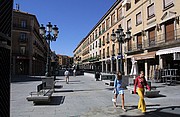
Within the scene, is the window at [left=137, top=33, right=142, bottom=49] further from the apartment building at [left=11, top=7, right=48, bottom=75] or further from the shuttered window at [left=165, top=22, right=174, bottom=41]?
the apartment building at [left=11, top=7, right=48, bottom=75]

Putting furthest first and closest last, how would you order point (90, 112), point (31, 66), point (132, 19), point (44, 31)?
point (31, 66), point (132, 19), point (44, 31), point (90, 112)

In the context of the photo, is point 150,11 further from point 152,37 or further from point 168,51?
point 168,51

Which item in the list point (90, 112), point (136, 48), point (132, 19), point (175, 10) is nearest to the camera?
point (90, 112)

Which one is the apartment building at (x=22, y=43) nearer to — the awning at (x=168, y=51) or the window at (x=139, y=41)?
the window at (x=139, y=41)

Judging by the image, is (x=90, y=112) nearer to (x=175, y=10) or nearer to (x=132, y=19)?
(x=175, y=10)

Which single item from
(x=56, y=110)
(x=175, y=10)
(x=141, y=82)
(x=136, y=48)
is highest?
(x=175, y=10)

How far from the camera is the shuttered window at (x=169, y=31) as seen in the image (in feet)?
60.5

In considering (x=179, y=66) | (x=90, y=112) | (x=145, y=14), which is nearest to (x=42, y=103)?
(x=90, y=112)

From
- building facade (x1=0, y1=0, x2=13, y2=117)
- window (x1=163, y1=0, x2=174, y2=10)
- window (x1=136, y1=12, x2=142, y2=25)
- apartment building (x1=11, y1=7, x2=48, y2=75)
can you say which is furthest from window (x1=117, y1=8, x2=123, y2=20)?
building facade (x1=0, y1=0, x2=13, y2=117)

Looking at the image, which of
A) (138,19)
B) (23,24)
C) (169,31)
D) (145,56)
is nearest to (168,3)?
(169,31)

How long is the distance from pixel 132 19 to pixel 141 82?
22.5 meters

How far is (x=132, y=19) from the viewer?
27906mm

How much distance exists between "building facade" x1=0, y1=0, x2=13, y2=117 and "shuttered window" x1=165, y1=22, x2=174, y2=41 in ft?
59.6

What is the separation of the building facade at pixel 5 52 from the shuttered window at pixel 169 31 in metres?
18.2
